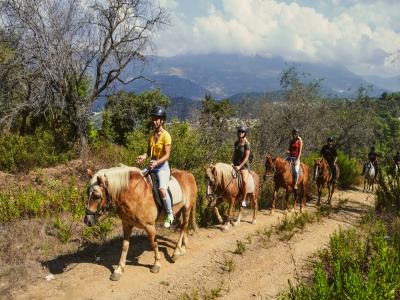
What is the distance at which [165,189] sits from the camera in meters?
7.42

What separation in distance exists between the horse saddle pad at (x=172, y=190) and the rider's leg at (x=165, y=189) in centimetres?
12

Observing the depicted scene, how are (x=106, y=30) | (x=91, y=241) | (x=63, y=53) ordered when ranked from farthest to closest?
(x=106, y=30) < (x=63, y=53) < (x=91, y=241)

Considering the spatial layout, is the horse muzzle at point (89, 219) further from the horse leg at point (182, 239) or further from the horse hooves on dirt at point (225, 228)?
the horse hooves on dirt at point (225, 228)

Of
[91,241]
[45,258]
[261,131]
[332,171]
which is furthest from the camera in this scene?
[261,131]

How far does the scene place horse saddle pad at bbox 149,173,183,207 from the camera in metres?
7.52

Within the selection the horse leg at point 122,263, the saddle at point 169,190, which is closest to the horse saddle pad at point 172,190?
the saddle at point 169,190

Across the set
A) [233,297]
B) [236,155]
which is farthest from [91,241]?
[236,155]

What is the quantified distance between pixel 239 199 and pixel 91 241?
4.39m

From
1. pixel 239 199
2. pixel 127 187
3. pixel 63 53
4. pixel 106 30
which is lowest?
pixel 239 199

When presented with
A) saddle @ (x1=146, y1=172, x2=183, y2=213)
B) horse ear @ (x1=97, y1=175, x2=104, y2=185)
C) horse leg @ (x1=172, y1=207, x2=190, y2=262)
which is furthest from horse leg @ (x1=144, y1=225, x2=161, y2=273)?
horse ear @ (x1=97, y1=175, x2=104, y2=185)

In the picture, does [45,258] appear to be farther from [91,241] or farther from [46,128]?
[46,128]

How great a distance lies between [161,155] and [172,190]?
0.80 metres

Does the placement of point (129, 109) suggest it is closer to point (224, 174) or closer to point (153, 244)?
point (224, 174)

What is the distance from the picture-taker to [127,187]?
23.1 ft
